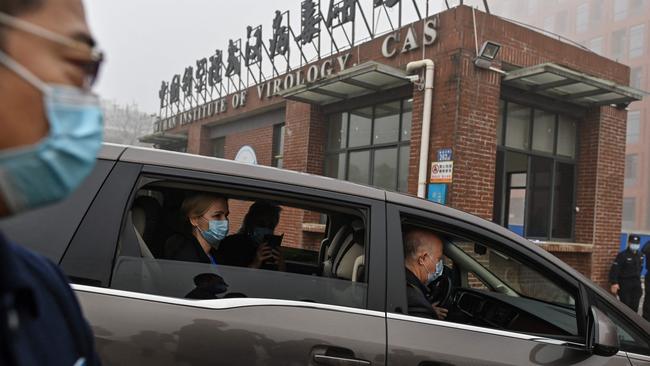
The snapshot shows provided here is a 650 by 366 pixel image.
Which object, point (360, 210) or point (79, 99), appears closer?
point (79, 99)

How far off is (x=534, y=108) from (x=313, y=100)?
12.5 feet

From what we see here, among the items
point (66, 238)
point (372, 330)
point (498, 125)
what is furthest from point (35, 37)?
point (498, 125)

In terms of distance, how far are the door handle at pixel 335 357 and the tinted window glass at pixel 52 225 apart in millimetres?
953

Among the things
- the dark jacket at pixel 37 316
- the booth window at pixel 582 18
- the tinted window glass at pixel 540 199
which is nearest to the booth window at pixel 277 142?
the tinted window glass at pixel 540 199

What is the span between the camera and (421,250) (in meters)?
2.46

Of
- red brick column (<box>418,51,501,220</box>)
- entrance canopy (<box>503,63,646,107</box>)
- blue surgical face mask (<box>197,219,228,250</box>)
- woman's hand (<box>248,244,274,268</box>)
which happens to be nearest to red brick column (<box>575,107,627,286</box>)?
entrance canopy (<box>503,63,646,107</box>)

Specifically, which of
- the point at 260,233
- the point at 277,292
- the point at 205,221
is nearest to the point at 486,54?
the point at 260,233

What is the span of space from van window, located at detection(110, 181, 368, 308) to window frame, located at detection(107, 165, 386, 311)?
35 millimetres

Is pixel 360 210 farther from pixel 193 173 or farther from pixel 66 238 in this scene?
pixel 66 238

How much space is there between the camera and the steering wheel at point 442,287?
126 inches

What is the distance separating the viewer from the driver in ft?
6.99

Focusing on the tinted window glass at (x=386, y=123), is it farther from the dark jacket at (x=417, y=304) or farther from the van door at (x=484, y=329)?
the dark jacket at (x=417, y=304)

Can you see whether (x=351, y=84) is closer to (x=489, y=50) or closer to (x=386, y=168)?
(x=386, y=168)

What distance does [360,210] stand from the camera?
2062 millimetres
